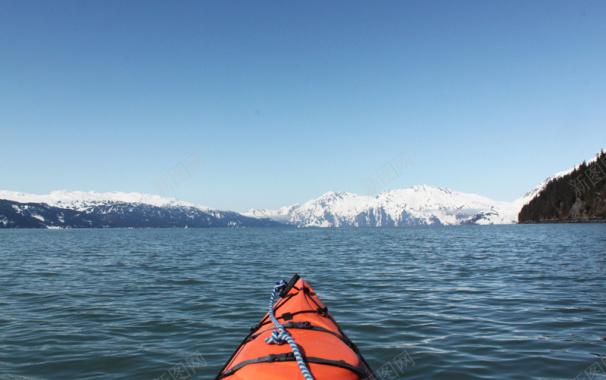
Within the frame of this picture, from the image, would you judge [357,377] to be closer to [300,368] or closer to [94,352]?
[300,368]

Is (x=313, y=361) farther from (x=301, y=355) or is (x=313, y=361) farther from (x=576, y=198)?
(x=576, y=198)

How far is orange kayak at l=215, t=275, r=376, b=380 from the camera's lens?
195 inches

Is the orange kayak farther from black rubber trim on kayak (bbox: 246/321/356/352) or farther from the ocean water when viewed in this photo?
the ocean water

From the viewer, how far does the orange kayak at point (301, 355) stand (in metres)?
4.96

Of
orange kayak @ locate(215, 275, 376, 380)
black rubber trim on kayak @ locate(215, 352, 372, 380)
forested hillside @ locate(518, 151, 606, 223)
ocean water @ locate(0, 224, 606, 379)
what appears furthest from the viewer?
forested hillside @ locate(518, 151, 606, 223)

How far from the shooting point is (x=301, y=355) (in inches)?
208

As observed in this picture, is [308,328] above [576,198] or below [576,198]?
below

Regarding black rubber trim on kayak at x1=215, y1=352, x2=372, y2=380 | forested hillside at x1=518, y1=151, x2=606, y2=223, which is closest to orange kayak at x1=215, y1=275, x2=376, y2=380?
black rubber trim on kayak at x1=215, y1=352, x2=372, y2=380

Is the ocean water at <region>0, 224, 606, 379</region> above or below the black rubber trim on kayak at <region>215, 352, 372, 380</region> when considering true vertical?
below

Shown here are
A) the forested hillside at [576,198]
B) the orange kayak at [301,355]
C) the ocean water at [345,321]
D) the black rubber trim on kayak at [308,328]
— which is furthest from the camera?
the forested hillside at [576,198]

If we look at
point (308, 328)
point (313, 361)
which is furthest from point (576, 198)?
point (313, 361)

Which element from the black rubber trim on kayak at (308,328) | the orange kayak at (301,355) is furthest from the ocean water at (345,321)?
the orange kayak at (301,355)

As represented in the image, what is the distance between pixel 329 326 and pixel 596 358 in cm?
611

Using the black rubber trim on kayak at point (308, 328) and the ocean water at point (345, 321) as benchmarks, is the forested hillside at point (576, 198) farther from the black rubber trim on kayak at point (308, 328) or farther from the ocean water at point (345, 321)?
the black rubber trim on kayak at point (308, 328)
